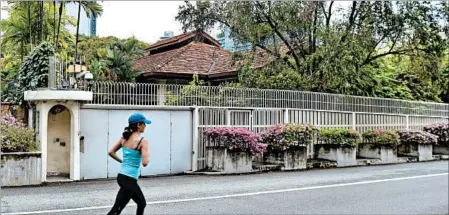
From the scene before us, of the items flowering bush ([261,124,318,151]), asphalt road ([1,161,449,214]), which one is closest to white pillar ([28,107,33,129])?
asphalt road ([1,161,449,214])

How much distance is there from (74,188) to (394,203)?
6.94 m

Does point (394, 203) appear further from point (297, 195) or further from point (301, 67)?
point (301, 67)

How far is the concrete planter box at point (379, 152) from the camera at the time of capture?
18672 mm

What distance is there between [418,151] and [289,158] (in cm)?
727

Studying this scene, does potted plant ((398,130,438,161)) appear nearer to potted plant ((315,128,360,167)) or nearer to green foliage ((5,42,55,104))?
potted plant ((315,128,360,167))

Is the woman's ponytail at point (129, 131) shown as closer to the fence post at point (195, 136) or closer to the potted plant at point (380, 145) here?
the fence post at point (195, 136)

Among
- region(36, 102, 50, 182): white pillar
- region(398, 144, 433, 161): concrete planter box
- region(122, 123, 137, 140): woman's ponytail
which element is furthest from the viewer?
region(398, 144, 433, 161): concrete planter box

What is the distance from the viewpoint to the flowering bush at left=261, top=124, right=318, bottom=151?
51.5 feet

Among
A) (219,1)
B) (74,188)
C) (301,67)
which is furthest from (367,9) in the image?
(74,188)

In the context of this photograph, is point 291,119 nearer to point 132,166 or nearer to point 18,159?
point 18,159

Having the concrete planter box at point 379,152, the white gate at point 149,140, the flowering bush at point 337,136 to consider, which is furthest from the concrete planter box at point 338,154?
the white gate at point 149,140

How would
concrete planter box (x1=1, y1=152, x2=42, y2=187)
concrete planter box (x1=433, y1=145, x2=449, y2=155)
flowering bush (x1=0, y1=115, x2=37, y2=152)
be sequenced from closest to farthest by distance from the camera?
concrete planter box (x1=1, y1=152, x2=42, y2=187), flowering bush (x1=0, y1=115, x2=37, y2=152), concrete planter box (x1=433, y1=145, x2=449, y2=155)

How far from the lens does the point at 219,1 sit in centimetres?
2097

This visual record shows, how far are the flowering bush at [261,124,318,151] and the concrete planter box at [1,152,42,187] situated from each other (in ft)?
23.0
